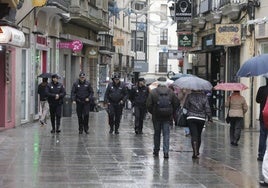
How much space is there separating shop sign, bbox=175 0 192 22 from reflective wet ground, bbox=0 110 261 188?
14.1m

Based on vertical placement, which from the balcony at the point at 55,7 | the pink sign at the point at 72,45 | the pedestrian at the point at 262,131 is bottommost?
the pedestrian at the point at 262,131

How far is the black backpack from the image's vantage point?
13406mm

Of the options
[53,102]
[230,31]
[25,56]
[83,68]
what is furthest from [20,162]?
[83,68]

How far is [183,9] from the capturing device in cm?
3186

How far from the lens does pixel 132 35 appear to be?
65.1 m

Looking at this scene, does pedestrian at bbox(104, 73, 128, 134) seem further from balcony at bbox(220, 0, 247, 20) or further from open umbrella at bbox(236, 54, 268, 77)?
balcony at bbox(220, 0, 247, 20)

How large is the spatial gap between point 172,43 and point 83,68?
3501cm

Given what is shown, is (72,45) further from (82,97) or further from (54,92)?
(82,97)

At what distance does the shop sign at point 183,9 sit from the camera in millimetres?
31703

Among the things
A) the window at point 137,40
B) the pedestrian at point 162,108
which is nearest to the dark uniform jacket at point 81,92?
the pedestrian at point 162,108

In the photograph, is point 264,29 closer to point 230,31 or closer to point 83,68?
point 230,31

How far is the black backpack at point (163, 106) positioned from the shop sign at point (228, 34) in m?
9.90

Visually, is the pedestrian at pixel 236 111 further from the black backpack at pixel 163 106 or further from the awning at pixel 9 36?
the awning at pixel 9 36

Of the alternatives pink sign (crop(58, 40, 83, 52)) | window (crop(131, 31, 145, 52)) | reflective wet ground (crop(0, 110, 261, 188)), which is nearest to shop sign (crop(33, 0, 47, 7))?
reflective wet ground (crop(0, 110, 261, 188))
